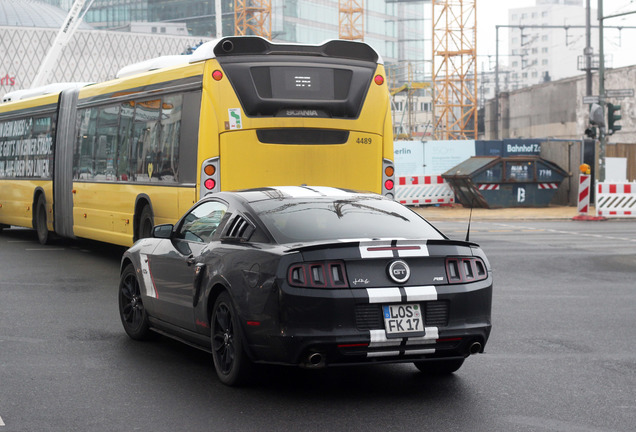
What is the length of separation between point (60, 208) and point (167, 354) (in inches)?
450

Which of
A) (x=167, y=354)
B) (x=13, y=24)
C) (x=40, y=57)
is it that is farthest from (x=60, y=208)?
(x=13, y=24)

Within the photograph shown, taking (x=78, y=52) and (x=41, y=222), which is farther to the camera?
(x=78, y=52)

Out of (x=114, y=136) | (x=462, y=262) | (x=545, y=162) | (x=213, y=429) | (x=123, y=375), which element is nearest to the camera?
(x=213, y=429)

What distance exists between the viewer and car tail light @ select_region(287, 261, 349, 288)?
6.82 meters

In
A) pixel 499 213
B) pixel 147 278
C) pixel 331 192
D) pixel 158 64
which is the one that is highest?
pixel 158 64

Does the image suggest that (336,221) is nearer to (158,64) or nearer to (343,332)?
(343,332)

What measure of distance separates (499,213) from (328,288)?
2768 centimetres

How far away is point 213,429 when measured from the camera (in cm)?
616

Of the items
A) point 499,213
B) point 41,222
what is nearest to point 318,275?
point 41,222

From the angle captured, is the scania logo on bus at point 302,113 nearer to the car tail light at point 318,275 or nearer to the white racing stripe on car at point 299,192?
the white racing stripe on car at point 299,192

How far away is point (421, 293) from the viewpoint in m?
6.92

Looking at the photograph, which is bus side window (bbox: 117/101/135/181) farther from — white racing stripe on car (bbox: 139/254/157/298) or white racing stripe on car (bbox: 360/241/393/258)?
white racing stripe on car (bbox: 360/241/393/258)

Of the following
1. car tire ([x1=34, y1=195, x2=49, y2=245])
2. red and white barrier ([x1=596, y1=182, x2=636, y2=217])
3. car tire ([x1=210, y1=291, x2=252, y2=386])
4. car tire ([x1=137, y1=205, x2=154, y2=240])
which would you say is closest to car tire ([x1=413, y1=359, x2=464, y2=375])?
car tire ([x1=210, y1=291, x2=252, y2=386])

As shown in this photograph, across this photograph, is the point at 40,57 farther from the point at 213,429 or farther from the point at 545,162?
the point at 213,429
